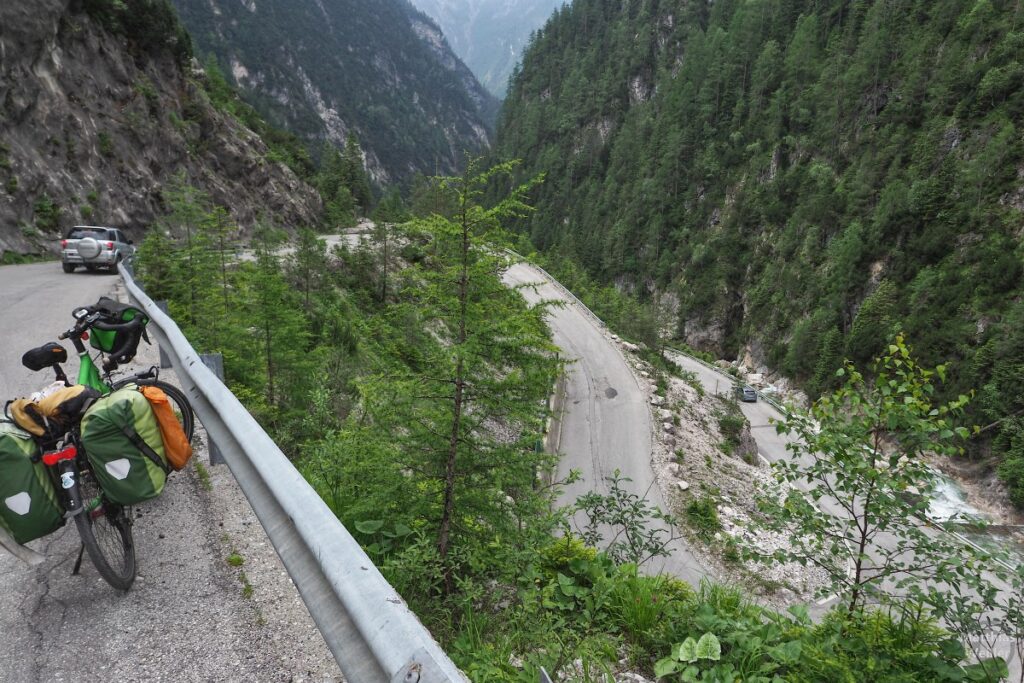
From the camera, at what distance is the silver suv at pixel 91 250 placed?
1363cm

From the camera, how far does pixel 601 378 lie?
2867 cm

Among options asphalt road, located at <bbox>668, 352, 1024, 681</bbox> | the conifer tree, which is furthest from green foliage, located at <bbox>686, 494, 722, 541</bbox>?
the conifer tree

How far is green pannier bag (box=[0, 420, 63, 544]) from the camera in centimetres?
211

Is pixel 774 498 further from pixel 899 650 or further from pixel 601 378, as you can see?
pixel 601 378

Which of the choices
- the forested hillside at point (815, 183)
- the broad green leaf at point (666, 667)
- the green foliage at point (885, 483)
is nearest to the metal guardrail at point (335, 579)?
the broad green leaf at point (666, 667)

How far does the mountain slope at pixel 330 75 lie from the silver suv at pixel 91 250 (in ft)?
381

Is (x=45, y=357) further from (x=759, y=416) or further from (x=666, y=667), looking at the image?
(x=759, y=416)

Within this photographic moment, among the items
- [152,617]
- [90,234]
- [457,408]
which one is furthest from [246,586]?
[90,234]

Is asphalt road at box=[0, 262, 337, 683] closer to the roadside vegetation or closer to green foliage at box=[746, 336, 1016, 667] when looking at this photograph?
the roadside vegetation

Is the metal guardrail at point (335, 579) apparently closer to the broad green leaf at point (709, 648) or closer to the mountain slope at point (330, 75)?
the broad green leaf at point (709, 648)

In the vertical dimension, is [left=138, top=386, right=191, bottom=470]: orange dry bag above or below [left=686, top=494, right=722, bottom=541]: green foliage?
above

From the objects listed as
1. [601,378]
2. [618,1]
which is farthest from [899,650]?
[618,1]

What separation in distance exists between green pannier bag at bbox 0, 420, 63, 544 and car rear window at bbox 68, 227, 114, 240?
15721 millimetres

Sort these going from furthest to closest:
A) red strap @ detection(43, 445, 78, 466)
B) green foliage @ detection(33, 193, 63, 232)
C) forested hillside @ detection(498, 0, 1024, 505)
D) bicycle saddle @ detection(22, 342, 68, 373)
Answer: forested hillside @ detection(498, 0, 1024, 505), green foliage @ detection(33, 193, 63, 232), bicycle saddle @ detection(22, 342, 68, 373), red strap @ detection(43, 445, 78, 466)
